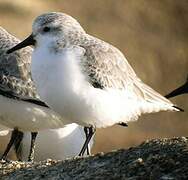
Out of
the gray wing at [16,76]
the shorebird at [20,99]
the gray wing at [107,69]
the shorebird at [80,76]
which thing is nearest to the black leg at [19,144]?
the shorebird at [20,99]

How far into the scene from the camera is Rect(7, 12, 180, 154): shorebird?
751cm

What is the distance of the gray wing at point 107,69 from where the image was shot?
769 cm

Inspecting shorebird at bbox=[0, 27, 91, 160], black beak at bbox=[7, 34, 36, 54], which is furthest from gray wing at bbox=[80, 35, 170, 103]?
shorebird at bbox=[0, 27, 91, 160]

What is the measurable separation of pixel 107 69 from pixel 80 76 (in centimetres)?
44

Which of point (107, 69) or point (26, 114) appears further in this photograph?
point (26, 114)

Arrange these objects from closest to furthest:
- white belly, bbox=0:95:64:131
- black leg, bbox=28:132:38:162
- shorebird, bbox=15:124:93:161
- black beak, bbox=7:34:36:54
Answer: black beak, bbox=7:34:36:54 < white belly, bbox=0:95:64:131 < black leg, bbox=28:132:38:162 < shorebird, bbox=15:124:93:161

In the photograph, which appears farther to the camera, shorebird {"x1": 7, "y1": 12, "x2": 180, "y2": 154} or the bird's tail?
the bird's tail

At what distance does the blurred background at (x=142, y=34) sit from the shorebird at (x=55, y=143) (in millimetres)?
6015

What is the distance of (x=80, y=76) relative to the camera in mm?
7582

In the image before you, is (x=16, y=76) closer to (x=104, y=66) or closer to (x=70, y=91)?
(x=104, y=66)

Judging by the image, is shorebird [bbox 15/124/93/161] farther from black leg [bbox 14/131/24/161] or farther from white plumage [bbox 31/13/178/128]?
white plumage [bbox 31/13/178/128]

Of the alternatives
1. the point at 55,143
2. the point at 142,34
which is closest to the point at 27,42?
the point at 55,143

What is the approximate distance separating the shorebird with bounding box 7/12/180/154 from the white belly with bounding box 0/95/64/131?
0.68m

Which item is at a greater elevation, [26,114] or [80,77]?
[80,77]
